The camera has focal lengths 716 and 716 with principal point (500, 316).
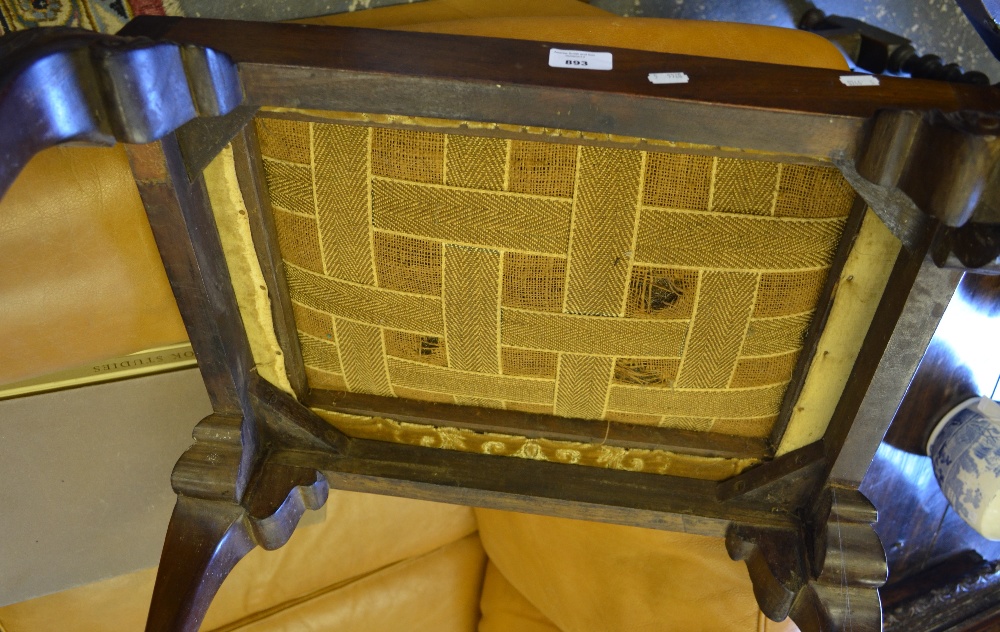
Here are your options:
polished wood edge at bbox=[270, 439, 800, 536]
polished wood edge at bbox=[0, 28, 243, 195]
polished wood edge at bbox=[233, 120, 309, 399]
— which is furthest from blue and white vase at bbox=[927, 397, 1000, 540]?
polished wood edge at bbox=[0, 28, 243, 195]

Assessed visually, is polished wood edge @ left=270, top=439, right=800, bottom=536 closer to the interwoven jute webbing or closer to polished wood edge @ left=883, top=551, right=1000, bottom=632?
the interwoven jute webbing

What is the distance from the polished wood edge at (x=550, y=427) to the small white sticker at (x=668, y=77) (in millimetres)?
374

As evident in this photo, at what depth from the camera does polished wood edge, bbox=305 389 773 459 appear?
750mm

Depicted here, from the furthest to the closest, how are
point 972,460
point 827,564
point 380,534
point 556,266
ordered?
point 380,534 → point 972,460 → point 827,564 → point 556,266

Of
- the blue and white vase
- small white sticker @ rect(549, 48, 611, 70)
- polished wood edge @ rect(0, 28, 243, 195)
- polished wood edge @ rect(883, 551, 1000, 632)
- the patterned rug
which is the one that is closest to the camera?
polished wood edge @ rect(0, 28, 243, 195)

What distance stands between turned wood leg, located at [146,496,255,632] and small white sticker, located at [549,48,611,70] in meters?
0.58

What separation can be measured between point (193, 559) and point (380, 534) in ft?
2.30

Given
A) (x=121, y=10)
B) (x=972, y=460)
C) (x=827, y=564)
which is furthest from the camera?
(x=972, y=460)

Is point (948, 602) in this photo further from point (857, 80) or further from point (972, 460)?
point (857, 80)

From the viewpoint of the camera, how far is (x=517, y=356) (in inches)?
27.4

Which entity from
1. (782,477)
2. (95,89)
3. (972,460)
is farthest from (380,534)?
(95,89)

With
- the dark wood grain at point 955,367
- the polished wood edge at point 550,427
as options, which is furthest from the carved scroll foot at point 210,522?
the dark wood grain at point 955,367

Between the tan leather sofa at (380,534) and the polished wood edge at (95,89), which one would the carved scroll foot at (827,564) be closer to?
the tan leather sofa at (380,534)

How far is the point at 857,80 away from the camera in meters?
0.51
